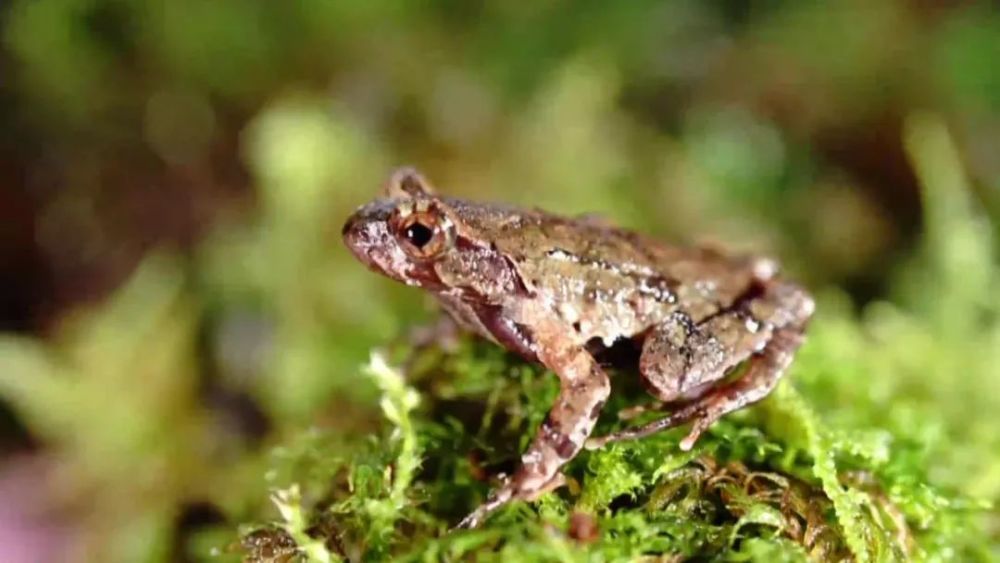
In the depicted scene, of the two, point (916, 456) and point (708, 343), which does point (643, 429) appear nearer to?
point (708, 343)

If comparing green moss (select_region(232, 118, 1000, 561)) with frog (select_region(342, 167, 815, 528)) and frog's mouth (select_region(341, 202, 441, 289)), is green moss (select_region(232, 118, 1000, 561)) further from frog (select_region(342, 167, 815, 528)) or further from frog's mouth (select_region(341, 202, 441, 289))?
frog's mouth (select_region(341, 202, 441, 289))

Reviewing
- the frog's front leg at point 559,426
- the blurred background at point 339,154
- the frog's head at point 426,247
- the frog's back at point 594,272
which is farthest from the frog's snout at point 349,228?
the blurred background at point 339,154

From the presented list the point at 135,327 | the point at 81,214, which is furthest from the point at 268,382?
the point at 81,214

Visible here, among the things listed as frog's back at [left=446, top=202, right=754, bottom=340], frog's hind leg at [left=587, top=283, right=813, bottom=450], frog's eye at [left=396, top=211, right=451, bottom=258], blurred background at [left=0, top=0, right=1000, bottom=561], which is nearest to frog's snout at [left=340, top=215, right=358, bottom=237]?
frog's eye at [left=396, top=211, right=451, bottom=258]

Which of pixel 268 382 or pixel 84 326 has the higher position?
pixel 84 326

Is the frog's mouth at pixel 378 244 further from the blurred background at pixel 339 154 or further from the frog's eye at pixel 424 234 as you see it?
the blurred background at pixel 339 154

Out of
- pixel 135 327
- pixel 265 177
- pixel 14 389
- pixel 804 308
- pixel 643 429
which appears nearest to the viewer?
pixel 643 429

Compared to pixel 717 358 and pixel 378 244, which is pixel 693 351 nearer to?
pixel 717 358
